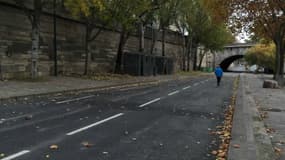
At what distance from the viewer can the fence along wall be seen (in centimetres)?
2377

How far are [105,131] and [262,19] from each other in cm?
2954

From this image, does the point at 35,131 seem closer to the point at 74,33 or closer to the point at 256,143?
the point at 256,143

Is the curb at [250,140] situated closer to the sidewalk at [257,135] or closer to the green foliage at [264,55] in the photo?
the sidewalk at [257,135]

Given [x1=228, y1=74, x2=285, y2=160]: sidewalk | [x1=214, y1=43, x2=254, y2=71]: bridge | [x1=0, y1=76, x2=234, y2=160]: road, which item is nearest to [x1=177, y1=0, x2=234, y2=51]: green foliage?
[x1=214, y1=43, x2=254, y2=71]: bridge

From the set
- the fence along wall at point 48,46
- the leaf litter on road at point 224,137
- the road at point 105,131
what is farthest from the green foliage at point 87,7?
the leaf litter on road at point 224,137

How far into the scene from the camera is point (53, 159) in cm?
644

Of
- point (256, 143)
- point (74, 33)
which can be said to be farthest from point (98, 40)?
point (256, 143)

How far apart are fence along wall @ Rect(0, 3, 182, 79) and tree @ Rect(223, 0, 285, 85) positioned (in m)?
11.6

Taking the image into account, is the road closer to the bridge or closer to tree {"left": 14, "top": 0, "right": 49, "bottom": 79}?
tree {"left": 14, "top": 0, "right": 49, "bottom": 79}

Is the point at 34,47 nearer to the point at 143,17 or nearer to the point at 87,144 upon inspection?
the point at 87,144

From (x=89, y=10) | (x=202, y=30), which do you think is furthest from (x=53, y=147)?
(x=202, y=30)

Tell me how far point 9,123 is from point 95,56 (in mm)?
26533

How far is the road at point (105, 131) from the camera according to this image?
6976mm

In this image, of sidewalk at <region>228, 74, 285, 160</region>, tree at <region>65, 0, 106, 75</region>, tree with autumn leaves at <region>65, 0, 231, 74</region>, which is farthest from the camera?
tree with autumn leaves at <region>65, 0, 231, 74</region>
